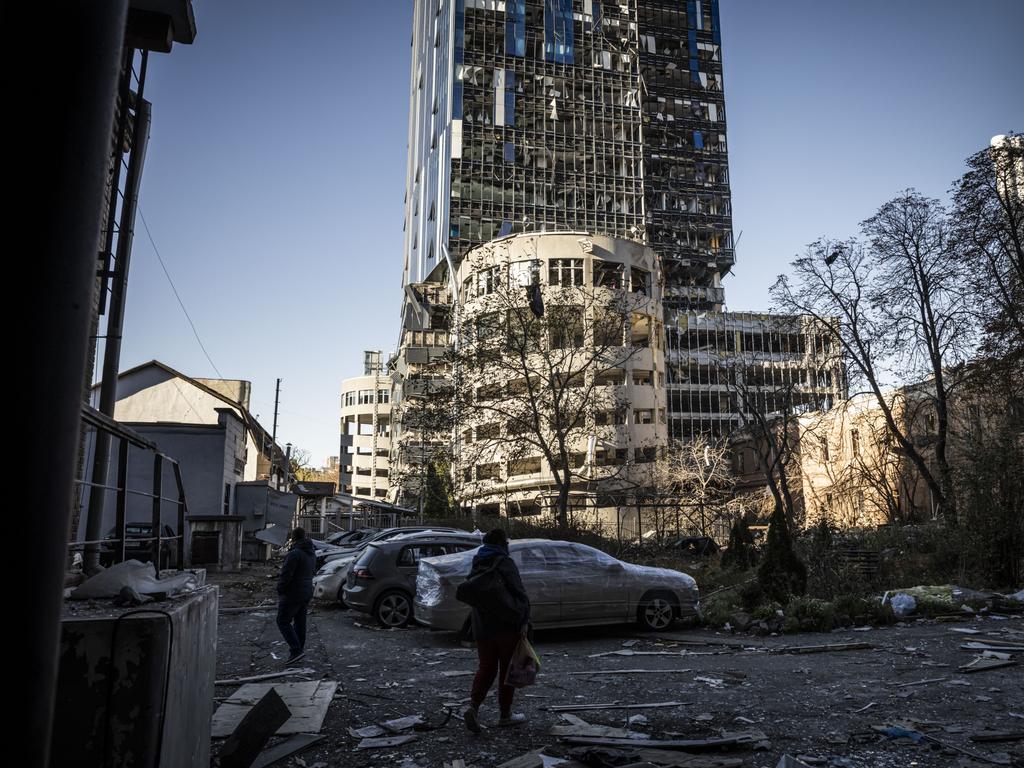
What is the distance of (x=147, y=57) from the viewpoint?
13117mm

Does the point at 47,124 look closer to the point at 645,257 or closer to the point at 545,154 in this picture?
the point at 645,257

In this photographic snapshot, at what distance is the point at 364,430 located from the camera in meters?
107

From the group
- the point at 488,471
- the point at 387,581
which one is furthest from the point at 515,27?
the point at 387,581

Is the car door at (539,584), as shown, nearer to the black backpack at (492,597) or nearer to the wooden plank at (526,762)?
the black backpack at (492,597)

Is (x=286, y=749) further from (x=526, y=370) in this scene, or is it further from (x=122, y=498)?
(x=526, y=370)

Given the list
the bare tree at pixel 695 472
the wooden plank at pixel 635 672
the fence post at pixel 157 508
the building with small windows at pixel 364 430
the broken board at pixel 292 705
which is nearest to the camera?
the fence post at pixel 157 508

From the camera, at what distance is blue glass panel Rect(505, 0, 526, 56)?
80562 millimetres

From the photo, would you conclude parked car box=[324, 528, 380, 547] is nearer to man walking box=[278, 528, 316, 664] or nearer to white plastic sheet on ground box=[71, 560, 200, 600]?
man walking box=[278, 528, 316, 664]

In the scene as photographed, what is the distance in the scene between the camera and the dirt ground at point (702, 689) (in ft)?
20.4

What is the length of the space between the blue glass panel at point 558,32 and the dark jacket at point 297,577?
263 ft

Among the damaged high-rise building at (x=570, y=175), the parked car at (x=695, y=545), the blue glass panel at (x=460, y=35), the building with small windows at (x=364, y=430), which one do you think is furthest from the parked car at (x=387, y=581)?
the building with small windows at (x=364, y=430)

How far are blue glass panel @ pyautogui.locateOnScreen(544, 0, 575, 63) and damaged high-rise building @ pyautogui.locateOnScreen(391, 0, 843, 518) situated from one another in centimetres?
13

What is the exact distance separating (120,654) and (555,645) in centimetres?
1029

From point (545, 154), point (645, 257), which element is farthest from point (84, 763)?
point (545, 154)
